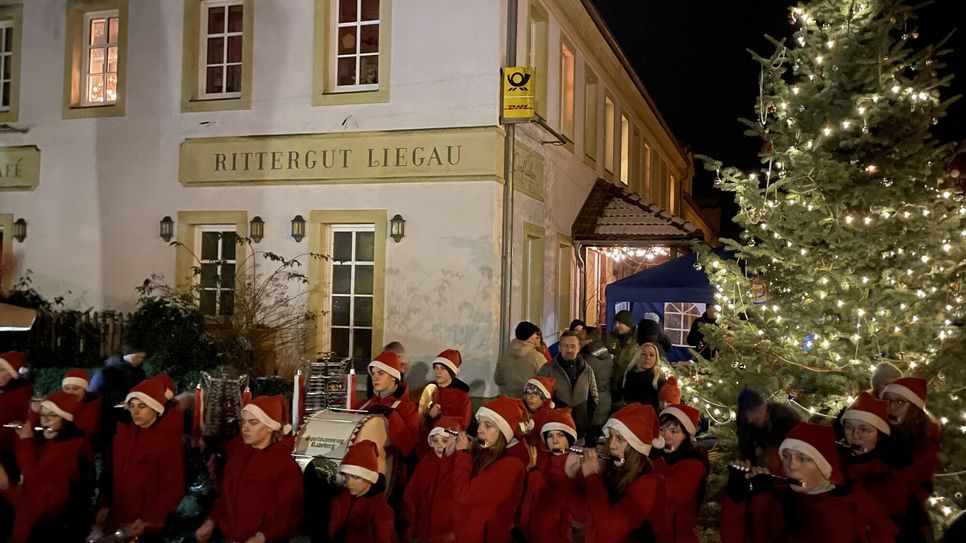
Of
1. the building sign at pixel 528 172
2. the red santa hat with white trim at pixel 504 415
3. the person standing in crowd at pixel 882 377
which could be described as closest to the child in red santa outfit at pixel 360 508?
the red santa hat with white trim at pixel 504 415

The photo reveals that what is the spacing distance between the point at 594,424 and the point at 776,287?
7.84 ft

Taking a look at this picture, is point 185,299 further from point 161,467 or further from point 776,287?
point 776,287

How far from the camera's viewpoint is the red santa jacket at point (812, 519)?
12.8 feet

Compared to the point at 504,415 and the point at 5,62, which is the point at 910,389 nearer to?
the point at 504,415

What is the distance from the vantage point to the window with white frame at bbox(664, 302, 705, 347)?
15.1 m

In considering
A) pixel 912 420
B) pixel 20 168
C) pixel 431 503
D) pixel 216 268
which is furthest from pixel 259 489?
pixel 20 168

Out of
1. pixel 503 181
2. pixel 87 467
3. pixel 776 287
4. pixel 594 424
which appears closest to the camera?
pixel 87 467

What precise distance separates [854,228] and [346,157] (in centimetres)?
728

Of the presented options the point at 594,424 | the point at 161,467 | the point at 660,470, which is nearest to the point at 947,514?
the point at 660,470

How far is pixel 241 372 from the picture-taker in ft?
34.7

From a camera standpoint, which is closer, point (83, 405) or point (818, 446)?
point (818, 446)

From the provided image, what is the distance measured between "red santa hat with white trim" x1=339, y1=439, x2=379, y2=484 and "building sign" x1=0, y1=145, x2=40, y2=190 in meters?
11.3

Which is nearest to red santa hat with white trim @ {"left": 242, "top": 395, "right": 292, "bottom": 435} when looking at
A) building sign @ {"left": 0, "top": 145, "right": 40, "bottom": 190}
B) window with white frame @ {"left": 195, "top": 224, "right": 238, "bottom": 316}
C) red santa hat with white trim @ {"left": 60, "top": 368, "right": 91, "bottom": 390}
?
red santa hat with white trim @ {"left": 60, "top": 368, "right": 91, "bottom": 390}

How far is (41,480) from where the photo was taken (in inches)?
202
